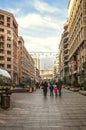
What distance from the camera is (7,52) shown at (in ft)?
417

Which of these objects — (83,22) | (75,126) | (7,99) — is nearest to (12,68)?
(83,22)

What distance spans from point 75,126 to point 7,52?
377 ft

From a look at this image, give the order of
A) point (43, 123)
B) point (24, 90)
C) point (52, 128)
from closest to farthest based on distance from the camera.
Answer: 1. point (52, 128)
2. point (43, 123)
3. point (24, 90)

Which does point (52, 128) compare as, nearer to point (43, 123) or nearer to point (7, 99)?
point (43, 123)

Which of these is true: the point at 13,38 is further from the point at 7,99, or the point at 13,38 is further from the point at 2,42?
the point at 7,99

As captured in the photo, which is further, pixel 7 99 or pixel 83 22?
pixel 83 22

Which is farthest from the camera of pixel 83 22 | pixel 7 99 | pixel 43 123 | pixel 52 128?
pixel 83 22

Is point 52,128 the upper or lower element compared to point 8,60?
lower

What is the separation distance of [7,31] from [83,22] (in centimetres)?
6305

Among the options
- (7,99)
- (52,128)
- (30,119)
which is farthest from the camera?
(7,99)

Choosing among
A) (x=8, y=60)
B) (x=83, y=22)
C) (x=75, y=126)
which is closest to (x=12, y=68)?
(x=8, y=60)

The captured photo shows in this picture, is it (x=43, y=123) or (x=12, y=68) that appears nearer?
(x=43, y=123)

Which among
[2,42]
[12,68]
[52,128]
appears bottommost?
[52,128]

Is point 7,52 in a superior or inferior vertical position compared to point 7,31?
inferior
